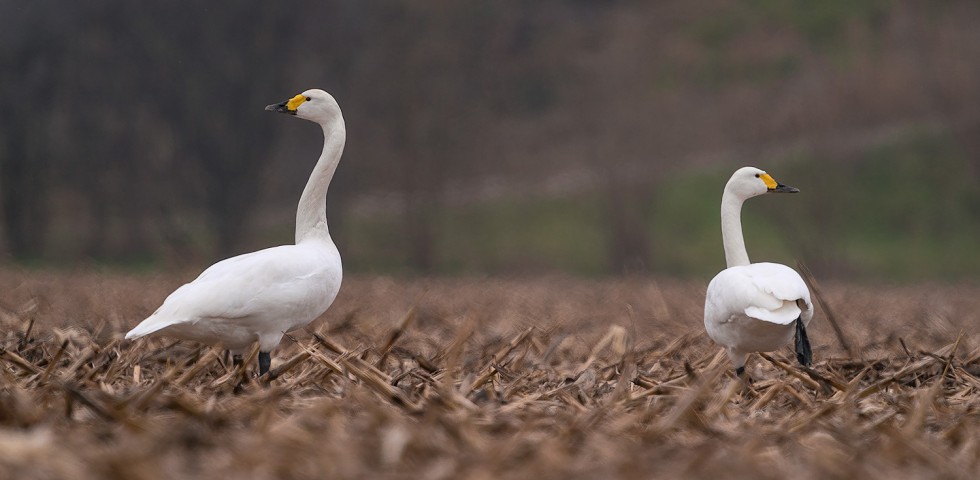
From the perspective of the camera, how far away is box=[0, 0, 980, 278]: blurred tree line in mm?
26266

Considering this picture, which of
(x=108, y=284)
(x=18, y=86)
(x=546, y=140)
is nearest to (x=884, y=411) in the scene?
(x=108, y=284)

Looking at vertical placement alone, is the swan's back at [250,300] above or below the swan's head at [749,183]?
below

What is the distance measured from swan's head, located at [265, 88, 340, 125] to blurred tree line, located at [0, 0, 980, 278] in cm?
1527

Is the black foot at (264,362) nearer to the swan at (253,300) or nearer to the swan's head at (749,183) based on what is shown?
the swan at (253,300)

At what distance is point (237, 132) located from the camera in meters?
26.2

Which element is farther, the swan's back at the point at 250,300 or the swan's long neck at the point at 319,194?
the swan's long neck at the point at 319,194

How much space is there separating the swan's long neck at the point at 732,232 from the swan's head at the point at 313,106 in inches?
84.8

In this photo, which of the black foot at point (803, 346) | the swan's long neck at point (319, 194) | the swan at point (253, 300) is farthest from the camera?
the swan's long neck at point (319, 194)

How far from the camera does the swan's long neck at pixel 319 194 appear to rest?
6.38 m

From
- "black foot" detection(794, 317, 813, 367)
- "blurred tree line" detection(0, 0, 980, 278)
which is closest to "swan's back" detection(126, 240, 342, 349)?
"black foot" detection(794, 317, 813, 367)

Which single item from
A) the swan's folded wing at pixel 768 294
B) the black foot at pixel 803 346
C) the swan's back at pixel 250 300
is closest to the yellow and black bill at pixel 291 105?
the swan's back at pixel 250 300

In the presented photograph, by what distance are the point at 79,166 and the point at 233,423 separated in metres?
27.2

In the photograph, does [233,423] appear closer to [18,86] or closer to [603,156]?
[18,86]

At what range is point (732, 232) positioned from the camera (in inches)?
276
